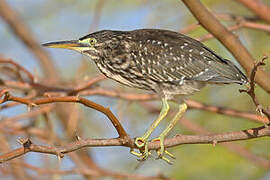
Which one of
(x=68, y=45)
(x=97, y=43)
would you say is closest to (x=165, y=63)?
(x=97, y=43)

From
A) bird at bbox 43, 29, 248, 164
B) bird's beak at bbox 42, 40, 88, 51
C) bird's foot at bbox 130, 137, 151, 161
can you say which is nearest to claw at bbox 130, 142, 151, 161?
bird's foot at bbox 130, 137, 151, 161

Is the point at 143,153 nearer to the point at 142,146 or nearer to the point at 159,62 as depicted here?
the point at 142,146

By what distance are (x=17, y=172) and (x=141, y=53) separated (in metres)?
1.26

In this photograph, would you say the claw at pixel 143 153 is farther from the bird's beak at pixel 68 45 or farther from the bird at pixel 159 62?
the bird's beak at pixel 68 45

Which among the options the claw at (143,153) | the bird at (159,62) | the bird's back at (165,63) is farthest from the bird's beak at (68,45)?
the claw at (143,153)

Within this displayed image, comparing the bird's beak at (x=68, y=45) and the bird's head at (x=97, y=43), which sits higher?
the bird's head at (x=97, y=43)

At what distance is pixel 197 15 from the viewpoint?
301 cm

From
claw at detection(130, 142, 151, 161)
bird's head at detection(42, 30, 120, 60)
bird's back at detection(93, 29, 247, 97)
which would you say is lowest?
A: claw at detection(130, 142, 151, 161)

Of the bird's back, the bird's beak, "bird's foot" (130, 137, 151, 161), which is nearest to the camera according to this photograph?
"bird's foot" (130, 137, 151, 161)

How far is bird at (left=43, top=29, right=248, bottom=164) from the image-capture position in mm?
3424

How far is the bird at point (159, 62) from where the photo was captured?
135 inches

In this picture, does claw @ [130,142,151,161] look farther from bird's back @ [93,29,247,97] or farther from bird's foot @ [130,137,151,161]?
bird's back @ [93,29,247,97]

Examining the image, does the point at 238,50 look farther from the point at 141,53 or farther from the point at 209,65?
the point at 141,53

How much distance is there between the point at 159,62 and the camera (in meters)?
3.52
